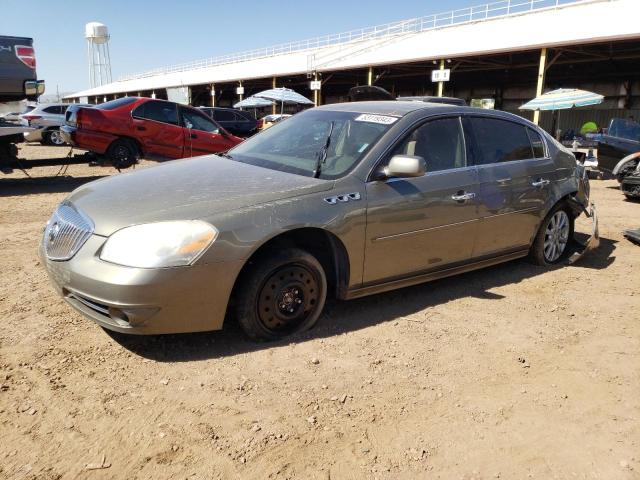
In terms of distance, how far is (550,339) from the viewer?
12.1 ft

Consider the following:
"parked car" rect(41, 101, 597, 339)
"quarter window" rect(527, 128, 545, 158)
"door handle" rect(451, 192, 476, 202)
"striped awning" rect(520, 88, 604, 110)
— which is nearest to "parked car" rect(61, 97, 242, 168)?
"parked car" rect(41, 101, 597, 339)

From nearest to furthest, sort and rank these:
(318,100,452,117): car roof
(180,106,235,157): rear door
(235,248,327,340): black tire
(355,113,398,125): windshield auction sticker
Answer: (235,248,327,340): black tire → (355,113,398,125): windshield auction sticker → (318,100,452,117): car roof → (180,106,235,157): rear door

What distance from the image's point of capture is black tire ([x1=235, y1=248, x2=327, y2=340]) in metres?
3.21

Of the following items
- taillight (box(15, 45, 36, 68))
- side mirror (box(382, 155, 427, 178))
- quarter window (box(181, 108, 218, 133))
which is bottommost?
side mirror (box(382, 155, 427, 178))

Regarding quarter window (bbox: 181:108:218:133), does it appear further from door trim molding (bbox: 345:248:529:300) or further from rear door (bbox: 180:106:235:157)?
door trim molding (bbox: 345:248:529:300)

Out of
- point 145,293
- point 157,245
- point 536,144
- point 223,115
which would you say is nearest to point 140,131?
point 536,144

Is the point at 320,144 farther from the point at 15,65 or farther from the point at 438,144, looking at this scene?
the point at 15,65

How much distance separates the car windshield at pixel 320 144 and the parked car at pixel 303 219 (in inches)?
0.6

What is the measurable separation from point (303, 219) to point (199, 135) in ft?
26.6

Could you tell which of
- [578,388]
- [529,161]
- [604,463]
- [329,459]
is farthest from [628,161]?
[329,459]

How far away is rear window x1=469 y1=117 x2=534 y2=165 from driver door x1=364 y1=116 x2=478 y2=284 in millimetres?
230

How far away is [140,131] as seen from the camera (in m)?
10.3

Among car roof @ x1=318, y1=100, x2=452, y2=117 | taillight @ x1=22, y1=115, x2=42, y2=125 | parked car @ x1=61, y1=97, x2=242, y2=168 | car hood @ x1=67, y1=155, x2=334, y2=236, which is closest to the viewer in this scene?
car hood @ x1=67, y1=155, x2=334, y2=236

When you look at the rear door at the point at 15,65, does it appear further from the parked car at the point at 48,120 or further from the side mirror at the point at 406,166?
the parked car at the point at 48,120
